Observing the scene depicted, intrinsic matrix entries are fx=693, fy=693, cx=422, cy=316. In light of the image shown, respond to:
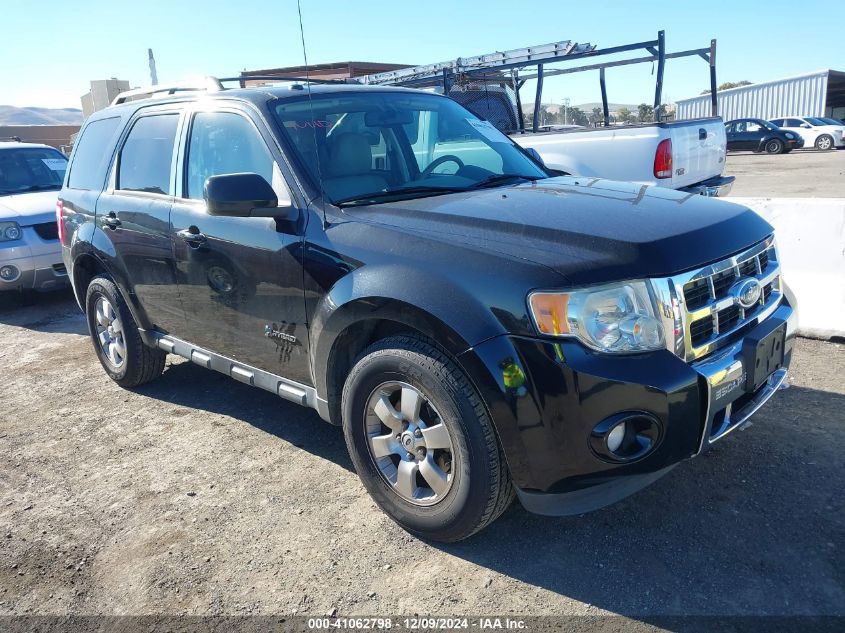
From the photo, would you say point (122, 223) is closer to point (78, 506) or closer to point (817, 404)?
point (78, 506)

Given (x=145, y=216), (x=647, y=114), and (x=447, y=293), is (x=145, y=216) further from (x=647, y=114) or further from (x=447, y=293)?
(x=647, y=114)

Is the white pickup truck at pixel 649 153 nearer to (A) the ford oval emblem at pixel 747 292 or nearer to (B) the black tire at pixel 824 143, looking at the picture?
(A) the ford oval emblem at pixel 747 292

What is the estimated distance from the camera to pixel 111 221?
4477mm

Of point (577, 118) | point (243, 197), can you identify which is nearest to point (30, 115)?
point (577, 118)

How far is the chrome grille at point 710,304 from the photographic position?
8.14ft

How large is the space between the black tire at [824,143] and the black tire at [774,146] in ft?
8.29

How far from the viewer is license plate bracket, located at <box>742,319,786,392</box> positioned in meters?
2.69

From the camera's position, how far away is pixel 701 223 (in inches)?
111

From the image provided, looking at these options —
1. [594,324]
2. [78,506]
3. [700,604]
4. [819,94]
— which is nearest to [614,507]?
[700,604]

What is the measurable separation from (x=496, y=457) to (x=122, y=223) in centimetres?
302

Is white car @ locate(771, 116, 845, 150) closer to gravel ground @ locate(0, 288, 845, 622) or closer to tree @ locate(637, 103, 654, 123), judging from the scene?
tree @ locate(637, 103, 654, 123)

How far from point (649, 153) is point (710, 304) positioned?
5081 mm

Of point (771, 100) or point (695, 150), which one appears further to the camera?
point (771, 100)

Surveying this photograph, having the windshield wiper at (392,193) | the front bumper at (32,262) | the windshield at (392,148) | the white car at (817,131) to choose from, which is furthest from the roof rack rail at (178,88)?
the white car at (817,131)
